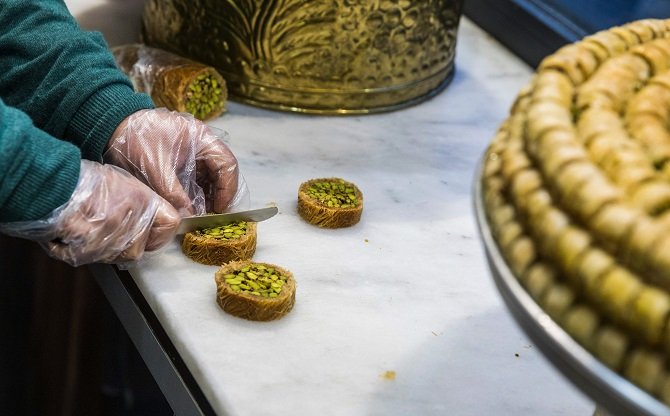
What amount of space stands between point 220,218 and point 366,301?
192 mm

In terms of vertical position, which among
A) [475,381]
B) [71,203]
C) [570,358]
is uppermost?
[570,358]

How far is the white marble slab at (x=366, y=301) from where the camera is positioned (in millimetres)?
874

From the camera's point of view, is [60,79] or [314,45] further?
[314,45]

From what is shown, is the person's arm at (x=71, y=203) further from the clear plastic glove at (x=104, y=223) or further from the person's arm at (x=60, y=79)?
the person's arm at (x=60, y=79)

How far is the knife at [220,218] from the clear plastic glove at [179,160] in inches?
1.5

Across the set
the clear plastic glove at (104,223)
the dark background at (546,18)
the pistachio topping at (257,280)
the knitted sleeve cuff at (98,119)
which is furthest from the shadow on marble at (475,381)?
the dark background at (546,18)

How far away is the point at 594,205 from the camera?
1.73 feet

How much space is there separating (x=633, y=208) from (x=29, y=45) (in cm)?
82

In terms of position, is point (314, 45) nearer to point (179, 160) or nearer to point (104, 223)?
point (179, 160)

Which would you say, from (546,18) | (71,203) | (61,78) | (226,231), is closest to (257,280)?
(226,231)

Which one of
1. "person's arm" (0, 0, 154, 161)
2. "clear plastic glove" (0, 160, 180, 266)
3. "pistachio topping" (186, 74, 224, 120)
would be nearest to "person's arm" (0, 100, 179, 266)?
"clear plastic glove" (0, 160, 180, 266)

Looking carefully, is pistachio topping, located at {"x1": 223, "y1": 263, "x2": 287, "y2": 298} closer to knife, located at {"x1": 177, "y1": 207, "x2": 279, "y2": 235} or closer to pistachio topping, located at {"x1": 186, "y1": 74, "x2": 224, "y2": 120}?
knife, located at {"x1": 177, "y1": 207, "x2": 279, "y2": 235}

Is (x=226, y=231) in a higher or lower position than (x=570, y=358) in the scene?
lower

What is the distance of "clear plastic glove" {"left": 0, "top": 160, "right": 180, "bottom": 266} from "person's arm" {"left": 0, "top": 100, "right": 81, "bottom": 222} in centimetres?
1
